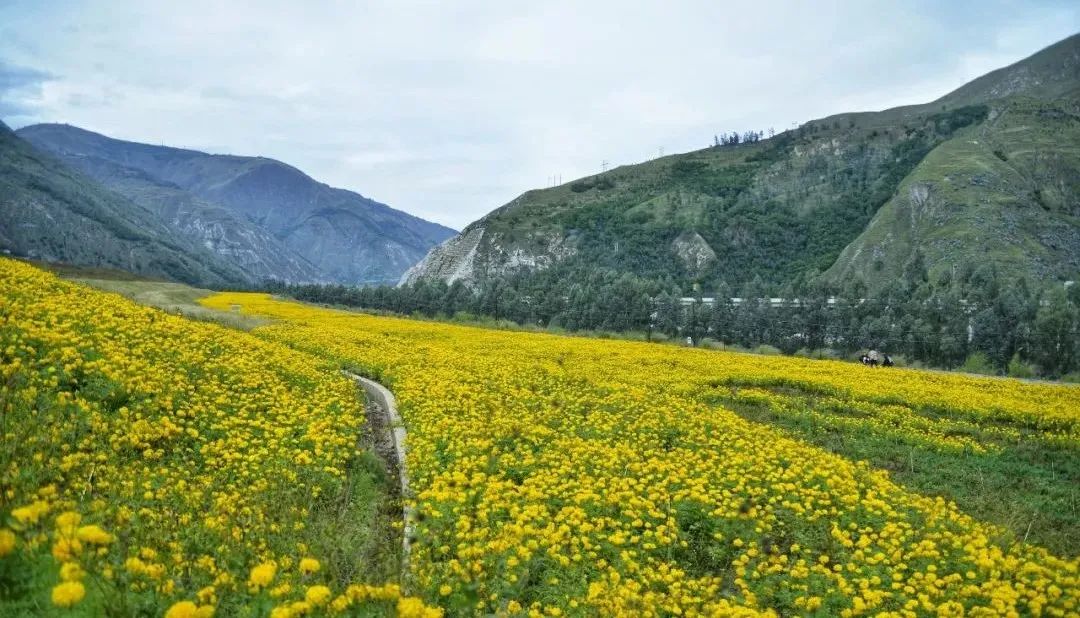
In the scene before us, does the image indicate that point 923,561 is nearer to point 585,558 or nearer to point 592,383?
point 585,558

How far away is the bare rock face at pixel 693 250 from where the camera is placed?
185012 millimetres

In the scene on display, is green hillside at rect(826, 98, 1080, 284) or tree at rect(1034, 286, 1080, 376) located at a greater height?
green hillside at rect(826, 98, 1080, 284)

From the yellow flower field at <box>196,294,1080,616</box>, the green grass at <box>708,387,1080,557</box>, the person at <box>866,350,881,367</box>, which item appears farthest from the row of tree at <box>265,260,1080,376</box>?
the yellow flower field at <box>196,294,1080,616</box>

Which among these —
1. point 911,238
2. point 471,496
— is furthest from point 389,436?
point 911,238

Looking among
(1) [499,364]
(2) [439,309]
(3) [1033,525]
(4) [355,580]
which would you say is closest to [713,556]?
(4) [355,580]

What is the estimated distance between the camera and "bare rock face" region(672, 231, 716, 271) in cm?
18501

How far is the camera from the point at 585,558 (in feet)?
30.1

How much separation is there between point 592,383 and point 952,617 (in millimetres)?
17205

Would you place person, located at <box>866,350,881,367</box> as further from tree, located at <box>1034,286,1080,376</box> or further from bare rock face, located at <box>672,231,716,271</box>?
bare rock face, located at <box>672,231,716,271</box>

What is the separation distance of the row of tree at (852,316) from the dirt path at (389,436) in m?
52.6

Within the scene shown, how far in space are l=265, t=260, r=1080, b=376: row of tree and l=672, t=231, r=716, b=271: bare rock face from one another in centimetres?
6991

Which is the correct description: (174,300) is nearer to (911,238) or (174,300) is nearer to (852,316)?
(852,316)

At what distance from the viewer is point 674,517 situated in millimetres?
11289

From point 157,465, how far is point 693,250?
189 m
